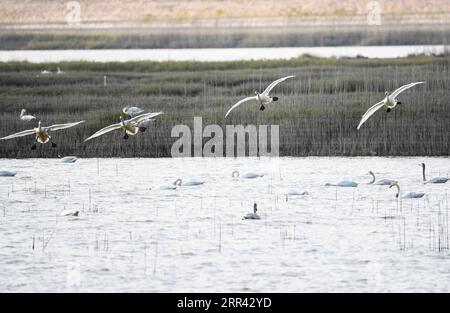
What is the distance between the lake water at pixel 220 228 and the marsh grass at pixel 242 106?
763 millimetres

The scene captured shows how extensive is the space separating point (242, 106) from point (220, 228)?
9.92 meters

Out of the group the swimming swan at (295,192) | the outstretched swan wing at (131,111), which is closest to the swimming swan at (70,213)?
the swimming swan at (295,192)

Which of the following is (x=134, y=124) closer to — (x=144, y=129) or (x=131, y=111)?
(x=144, y=129)

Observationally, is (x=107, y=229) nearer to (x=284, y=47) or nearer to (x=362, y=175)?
(x=362, y=175)

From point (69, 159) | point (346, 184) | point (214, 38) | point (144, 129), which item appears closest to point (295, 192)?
point (346, 184)

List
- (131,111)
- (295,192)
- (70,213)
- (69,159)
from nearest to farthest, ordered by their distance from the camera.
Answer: (70,213)
(295,192)
(69,159)
(131,111)

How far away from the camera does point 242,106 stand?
25.4 metres

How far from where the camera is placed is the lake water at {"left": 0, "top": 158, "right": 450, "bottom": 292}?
1298 centimetres

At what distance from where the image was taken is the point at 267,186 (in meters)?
19.3

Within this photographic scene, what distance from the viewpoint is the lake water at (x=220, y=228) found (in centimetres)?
1298

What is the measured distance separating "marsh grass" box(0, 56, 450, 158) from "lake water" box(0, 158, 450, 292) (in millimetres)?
763

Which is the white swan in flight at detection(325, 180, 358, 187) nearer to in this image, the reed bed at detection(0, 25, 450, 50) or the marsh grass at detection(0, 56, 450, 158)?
the marsh grass at detection(0, 56, 450, 158)

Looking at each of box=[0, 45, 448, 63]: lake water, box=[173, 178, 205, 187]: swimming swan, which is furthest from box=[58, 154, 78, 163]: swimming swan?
box=[0, 45, 448, 63]: lake water

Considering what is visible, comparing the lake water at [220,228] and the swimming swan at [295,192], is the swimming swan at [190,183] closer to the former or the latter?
the lake water at [220,228]
